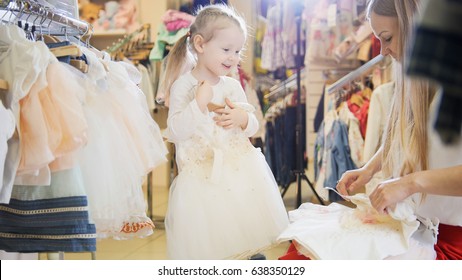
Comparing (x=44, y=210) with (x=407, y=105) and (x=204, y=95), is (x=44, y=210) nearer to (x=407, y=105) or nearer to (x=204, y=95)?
(x=204, y=95)

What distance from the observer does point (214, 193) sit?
160cm

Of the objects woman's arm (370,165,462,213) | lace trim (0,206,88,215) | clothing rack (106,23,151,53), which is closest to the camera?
woman's arm (370,165,462,213)

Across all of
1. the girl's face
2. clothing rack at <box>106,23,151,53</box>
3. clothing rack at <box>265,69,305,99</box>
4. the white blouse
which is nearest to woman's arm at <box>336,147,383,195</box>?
the white blouse

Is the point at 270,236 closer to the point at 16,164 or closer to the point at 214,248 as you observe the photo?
the point at 214,248

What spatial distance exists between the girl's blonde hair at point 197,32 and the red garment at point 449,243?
A: 791mm

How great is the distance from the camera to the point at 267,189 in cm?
165

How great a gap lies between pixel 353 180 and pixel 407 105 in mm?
274

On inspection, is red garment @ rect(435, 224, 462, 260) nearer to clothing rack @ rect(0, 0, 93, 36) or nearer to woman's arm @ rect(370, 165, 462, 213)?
woman's arm @ rect(370, 165, 462, 213)

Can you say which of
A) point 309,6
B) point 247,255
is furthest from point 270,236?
point 309,6

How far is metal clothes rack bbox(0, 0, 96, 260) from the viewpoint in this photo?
5.11 ft

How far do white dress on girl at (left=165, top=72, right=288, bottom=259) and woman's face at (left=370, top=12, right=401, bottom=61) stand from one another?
0.49 meters

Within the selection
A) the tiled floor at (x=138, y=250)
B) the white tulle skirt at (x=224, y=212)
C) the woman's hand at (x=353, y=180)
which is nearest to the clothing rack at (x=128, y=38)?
the tiled floor at (x=138, y=250)

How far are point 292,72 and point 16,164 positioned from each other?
2664 mm

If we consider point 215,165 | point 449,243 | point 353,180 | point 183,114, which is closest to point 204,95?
point 183,114
